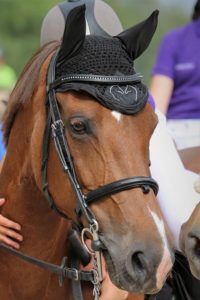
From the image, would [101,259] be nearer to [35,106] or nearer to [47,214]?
[47,214]

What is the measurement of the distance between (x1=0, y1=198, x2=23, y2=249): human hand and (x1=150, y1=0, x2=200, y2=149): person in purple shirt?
1.81m

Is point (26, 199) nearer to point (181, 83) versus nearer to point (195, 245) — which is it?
point (195, 245)

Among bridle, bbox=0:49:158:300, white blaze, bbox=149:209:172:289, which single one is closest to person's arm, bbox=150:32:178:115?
bridle, bbox=0:49:158:300

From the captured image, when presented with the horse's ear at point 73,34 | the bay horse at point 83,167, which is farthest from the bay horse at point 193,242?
the horse's ear at point 73,34

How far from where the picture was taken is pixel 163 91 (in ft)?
16.9

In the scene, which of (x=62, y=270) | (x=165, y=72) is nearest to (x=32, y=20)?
(x=165, y=72)

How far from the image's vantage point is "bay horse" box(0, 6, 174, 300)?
296 cm

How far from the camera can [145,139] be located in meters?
3.12

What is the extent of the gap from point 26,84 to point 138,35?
560 mm

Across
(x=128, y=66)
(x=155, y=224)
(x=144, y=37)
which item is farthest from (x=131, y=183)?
(x=144, y=37)

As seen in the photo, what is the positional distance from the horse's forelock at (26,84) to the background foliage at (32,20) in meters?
10.9

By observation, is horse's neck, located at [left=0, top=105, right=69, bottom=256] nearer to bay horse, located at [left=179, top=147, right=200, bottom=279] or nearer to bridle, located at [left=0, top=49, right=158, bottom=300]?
bridle, located at [left=0, top=49, right=158, bottom=300]

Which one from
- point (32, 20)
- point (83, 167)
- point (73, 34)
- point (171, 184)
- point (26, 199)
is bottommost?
point (32, 20)

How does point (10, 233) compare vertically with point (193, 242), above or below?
above
